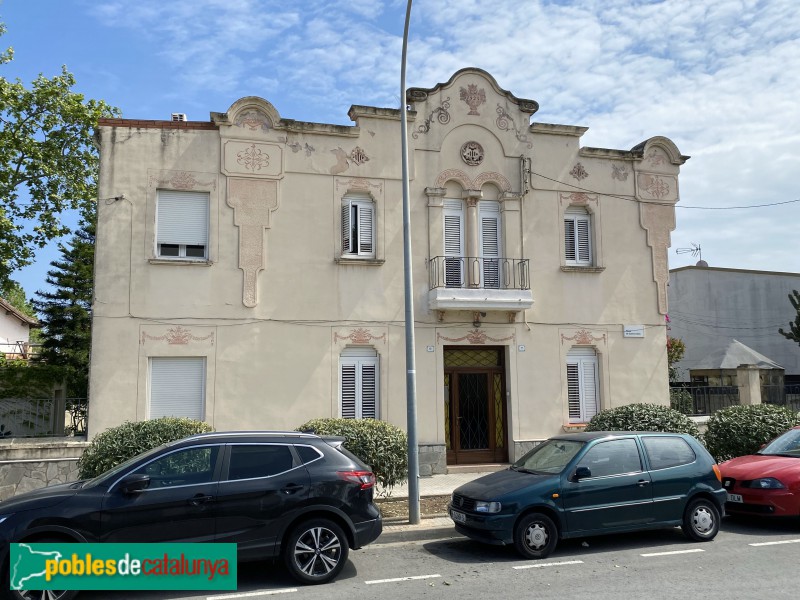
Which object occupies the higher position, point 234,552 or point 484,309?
point 484,309

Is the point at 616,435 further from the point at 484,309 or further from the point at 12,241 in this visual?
the point at 12,241

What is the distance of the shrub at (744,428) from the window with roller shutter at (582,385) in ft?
10.0

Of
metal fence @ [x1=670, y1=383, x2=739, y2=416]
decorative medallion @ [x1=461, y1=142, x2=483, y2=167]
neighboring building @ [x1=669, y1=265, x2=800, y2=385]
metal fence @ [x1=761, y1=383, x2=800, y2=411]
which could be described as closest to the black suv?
decorative medallion @ [x1=461, y1=142, x2=483, y2=167]

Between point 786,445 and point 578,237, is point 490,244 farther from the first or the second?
point 786,445

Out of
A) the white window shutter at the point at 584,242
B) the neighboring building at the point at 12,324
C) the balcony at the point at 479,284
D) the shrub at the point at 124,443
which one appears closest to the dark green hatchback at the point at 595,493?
the shrub at the point at 124,443

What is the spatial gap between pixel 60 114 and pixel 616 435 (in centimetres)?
1773

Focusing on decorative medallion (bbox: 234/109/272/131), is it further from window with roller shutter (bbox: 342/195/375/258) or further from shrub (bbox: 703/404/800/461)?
shrub (bbox: 703/404/800/461)

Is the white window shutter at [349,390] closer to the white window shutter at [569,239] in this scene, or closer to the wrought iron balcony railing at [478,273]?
the wrought iron balcony railing at [478,273]

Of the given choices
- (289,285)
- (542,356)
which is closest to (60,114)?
(289,285)

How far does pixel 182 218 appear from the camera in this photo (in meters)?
14.8

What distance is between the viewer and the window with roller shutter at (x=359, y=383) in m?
15.3

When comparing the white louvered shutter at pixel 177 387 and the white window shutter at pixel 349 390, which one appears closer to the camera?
the white louvered shutter at pixel 177 387

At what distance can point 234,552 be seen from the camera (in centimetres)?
745

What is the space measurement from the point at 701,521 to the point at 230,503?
6.31 metres
